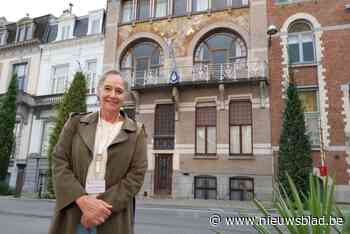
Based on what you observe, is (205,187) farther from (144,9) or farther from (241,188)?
(144,9)

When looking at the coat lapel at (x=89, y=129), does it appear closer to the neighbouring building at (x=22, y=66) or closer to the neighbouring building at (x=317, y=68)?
the neighbouring building at (x=317, y=68)

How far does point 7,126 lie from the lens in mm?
20094

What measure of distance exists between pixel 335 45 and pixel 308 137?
234 inches

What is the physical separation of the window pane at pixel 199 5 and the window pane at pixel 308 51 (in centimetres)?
719

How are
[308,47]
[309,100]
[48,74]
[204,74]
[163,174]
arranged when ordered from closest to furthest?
[309,100], [308,47], [163,174], [204,74], [48,74]

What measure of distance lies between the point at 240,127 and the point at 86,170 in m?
15.1

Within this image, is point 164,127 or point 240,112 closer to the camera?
point 240,112

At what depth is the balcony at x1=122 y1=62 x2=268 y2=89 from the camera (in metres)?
16.7

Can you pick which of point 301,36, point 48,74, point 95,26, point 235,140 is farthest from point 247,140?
point 48,74

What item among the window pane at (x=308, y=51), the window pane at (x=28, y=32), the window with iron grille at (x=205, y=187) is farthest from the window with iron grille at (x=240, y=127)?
the window pane at (x=28, y=32)

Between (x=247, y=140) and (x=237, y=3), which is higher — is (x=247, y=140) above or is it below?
below

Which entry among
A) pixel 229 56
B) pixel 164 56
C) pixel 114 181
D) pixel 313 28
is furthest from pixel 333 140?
pixel 114 181

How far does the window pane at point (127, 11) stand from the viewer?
21.5 metres

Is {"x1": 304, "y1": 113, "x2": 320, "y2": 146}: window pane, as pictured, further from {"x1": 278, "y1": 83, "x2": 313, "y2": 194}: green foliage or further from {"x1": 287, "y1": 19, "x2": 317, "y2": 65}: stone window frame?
{"x1": 287, "y1": 19, "x2": 317, "y2": 65}: stone window frame
